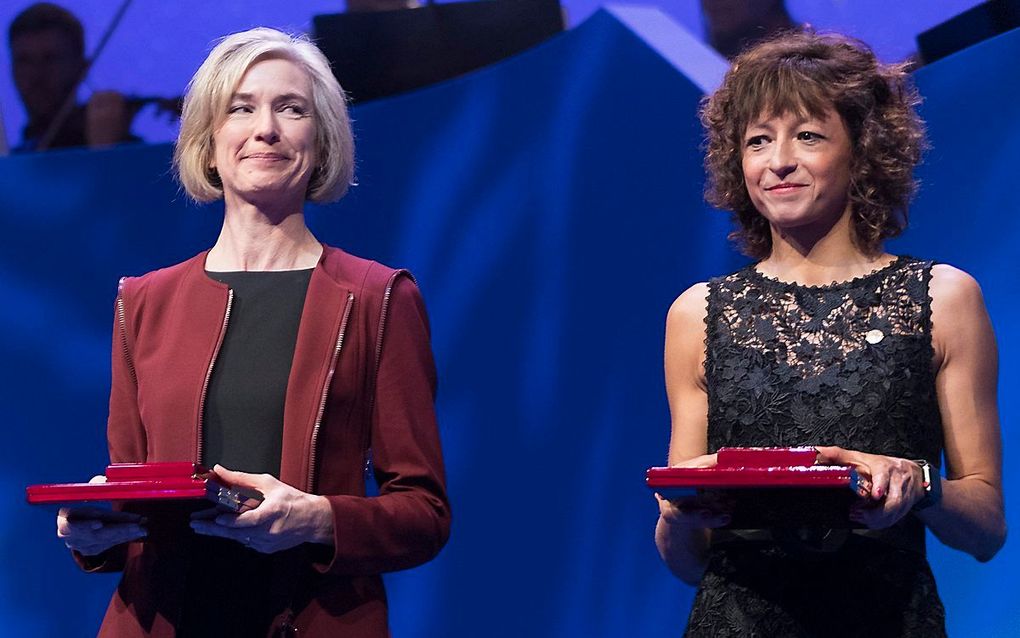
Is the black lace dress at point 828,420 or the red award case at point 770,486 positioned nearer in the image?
the red award case at point 770,486

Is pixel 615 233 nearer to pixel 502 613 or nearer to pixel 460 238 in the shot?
pixel 460 238

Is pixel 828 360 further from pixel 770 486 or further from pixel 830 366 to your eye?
pixel 770 486

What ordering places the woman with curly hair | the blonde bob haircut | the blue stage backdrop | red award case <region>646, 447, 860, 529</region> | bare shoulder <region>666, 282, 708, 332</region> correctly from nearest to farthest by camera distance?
1. red award case <region>646, 447, 860, 529</region>
2. the woman with curly hair
3. bare shoulder <region>666, 282, 708, 332</region>
4. the blonde bob haircut
5. the blue stage backdrop

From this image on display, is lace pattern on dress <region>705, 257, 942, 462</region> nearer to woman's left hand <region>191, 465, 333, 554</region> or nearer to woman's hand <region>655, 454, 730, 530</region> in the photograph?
woman's hand <region>655, 454, 730, 530</region>

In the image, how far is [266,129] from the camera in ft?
7.90

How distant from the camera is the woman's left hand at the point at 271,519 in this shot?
1.96 metres

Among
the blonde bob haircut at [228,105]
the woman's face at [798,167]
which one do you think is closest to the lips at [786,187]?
the woman's face at [798,167]

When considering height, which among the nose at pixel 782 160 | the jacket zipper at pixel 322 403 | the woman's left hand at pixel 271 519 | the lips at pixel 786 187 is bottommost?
the woman's left hand at pixel 271 519

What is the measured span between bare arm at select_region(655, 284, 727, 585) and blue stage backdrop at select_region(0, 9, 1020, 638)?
37.6 inches

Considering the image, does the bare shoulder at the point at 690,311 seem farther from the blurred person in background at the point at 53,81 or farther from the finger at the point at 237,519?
the blurred person in background at the point at 53,81

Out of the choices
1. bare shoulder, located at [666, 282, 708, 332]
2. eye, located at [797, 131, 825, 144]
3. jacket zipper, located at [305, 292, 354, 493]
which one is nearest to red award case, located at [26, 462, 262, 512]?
jacket zipper, located at [305, 292, 354, 493]

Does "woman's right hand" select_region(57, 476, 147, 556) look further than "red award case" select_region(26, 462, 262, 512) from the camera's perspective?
Yes

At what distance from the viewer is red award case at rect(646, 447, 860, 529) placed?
69.2 inches

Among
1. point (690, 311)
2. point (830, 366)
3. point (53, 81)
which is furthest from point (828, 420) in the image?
point (53, 81)
